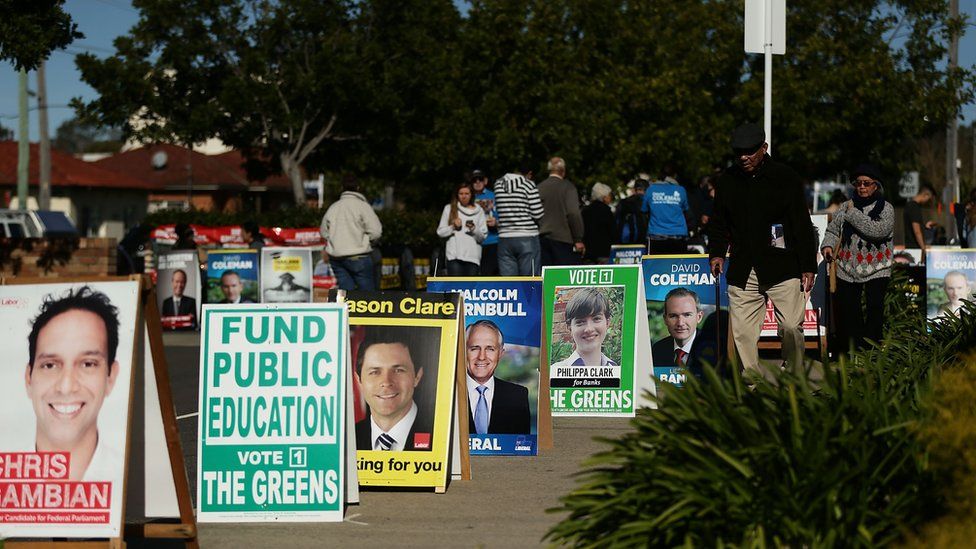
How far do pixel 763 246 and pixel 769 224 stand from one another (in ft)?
0.50

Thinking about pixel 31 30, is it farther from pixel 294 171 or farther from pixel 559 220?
pixel 294 171

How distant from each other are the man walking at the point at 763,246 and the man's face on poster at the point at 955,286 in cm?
724

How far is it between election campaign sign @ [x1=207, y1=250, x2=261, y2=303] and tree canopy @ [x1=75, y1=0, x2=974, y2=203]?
A: 1622 centimetres

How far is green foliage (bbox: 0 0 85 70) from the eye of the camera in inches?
655

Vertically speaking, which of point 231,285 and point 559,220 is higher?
point 559,220

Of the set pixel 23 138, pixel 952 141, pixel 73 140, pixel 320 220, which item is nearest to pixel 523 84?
pixel 320 220

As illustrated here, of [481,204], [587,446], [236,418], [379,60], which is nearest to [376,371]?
[236,418]

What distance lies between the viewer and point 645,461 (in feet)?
17.6

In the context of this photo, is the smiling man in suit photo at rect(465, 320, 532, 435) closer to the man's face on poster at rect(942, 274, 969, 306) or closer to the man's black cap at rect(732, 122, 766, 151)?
the man's black cap at rect(732, 122, 766, 151)

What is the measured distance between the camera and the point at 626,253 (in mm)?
20531

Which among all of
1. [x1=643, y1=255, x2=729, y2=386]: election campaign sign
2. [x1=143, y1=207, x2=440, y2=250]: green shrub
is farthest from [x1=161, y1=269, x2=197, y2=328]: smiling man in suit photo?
[x1=643, y1=255, x2=729, y2=386]: election campaign sign

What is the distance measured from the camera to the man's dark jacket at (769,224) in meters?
9.95

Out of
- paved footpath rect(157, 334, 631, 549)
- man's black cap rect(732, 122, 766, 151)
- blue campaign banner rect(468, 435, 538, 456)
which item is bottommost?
paved footpath rect(157, 334, 631, 549)

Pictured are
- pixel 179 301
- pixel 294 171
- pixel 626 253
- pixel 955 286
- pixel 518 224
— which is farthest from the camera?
pixel 294 171
